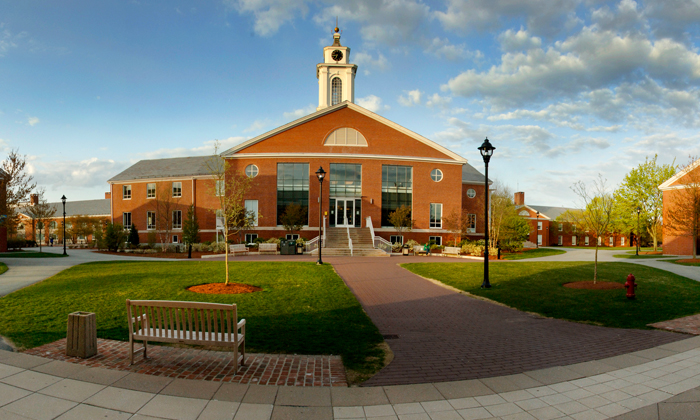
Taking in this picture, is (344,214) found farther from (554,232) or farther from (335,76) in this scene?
(554,232)

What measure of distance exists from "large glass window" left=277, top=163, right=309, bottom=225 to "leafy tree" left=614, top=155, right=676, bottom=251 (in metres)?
34.8

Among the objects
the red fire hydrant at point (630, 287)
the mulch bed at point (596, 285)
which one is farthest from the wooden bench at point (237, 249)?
the red fire hydrant at point (630, 287)

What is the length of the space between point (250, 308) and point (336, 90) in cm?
3836

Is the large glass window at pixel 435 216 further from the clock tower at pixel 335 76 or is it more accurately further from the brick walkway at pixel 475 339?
the brick walkway at pixel 475 339

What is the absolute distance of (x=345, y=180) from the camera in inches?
1362

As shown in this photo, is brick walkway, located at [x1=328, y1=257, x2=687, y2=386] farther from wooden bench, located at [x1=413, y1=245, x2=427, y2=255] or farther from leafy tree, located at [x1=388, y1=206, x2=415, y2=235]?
leafy tree, located at [x1=388, y1=206, x2=415, y2=235]

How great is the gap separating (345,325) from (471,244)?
24.2 metres

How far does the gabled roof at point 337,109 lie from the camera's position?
34.1 meters

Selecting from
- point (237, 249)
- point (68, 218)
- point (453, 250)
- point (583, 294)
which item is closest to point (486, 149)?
point (583, 294)

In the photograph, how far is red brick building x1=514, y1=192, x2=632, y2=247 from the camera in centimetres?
6700

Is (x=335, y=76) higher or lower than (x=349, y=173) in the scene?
higher

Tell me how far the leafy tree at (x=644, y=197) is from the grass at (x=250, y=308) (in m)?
43.3

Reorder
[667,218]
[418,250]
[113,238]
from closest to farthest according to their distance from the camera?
[667,218] < [418,250] < [113,238]

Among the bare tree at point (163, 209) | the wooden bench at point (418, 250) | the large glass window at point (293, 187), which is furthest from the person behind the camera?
the bare tree at point (163, 209)
